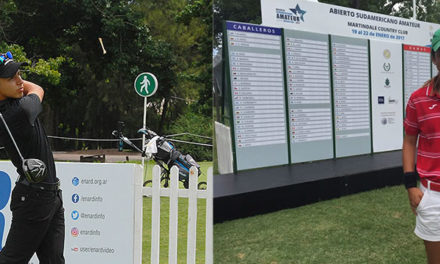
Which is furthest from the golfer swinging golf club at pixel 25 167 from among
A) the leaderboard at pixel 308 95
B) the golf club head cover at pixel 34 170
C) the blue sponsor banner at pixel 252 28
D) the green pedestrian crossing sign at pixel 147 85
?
the leaderboard at pixel 308 95

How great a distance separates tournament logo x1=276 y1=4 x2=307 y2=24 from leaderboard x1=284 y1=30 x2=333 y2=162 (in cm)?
12

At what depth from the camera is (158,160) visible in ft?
11.9

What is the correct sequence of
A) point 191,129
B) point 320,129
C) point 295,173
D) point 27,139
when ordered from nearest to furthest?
point 27,139
point 191,129
point 295,173
point 320,129

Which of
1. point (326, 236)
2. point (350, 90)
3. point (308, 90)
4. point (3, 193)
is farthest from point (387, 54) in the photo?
point (3, 193)

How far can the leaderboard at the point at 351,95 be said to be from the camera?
5.59 metres

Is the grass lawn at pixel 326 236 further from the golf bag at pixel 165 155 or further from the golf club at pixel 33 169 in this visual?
the golf club at pixel 33 169

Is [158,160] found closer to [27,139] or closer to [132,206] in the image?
[132,206]

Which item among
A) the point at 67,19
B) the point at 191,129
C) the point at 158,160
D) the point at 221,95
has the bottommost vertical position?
the point at 158,160

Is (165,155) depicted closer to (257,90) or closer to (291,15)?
(257,90)

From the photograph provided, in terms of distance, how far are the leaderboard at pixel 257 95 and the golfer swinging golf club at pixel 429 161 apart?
2.39m

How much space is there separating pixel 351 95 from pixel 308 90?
80 centimetres

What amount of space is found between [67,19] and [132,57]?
625 mm

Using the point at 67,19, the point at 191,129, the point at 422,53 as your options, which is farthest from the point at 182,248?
the point at 422,53

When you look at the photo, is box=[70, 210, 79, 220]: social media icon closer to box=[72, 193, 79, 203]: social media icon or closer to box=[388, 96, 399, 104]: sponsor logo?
box=[72, 193, 79, 203]: social media icon
